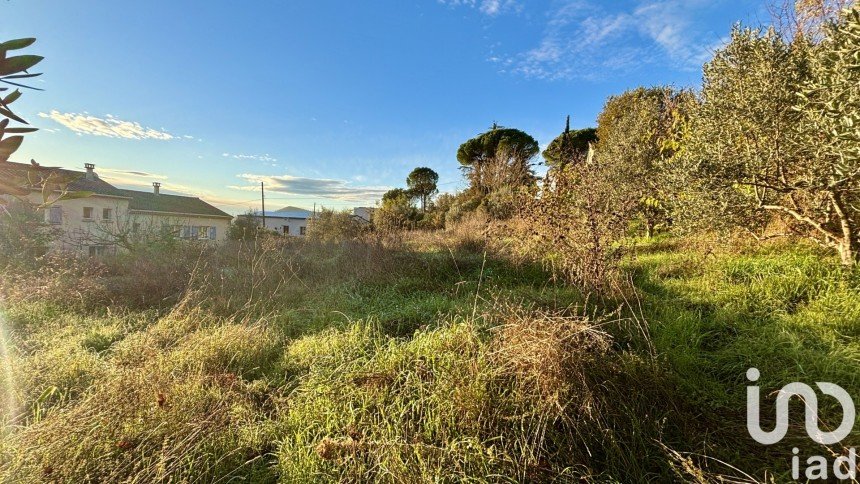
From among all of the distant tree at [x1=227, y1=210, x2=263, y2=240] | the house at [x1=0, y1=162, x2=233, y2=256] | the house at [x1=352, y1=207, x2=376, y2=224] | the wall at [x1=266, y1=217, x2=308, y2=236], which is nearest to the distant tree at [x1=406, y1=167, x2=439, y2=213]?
the house at [x1=352, y1=207, x2=376, y2=224]

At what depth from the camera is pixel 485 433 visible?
210cm

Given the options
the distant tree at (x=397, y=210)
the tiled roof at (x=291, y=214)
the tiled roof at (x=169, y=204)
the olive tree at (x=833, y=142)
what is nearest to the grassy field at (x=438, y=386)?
the olive tree at (x=833, y=142)

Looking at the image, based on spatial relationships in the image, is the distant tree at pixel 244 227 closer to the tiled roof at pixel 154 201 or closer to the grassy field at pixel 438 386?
the tiled roof at pixel 154 201

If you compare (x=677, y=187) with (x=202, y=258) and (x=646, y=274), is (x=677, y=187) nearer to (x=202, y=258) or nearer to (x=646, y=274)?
(x=646, y=274)

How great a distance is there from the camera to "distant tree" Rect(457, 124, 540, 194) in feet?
67.1

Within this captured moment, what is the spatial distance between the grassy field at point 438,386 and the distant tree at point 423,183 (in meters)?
28.2

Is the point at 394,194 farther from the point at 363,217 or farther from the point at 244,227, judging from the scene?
the point at 244,227

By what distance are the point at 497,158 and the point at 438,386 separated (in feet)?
67.2

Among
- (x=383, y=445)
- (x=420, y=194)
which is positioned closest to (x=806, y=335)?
(x=383, y=445)

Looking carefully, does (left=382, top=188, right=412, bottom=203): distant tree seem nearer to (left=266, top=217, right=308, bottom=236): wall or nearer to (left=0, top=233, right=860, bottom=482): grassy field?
(left=266, top=217, right=308, bottom=236): wall

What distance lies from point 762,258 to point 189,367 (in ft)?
24.3

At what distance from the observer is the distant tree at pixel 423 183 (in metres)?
32.7

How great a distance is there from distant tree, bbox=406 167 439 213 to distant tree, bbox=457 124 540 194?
6370 mm

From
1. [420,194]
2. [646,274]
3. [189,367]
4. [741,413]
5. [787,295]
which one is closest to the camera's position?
[741,413]
